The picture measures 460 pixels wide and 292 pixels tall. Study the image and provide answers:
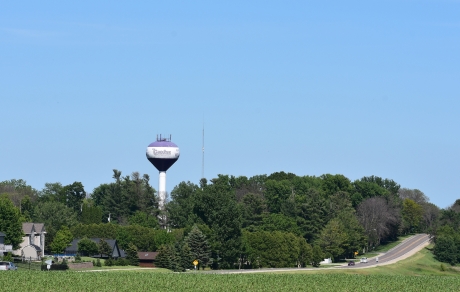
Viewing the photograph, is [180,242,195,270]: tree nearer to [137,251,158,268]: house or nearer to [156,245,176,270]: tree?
[156,245,176,270]: tree

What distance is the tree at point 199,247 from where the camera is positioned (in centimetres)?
10688

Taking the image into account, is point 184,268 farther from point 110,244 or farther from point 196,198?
point 196,198

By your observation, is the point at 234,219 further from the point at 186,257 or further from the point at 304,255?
the point at 304,255

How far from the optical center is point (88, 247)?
4520 inches

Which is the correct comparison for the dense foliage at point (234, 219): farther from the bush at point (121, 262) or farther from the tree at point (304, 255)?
the bush at point (121, 262)

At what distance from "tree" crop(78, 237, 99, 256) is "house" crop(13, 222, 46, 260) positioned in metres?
5.13

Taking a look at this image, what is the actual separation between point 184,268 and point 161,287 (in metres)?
47.4

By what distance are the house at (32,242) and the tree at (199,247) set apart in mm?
19102

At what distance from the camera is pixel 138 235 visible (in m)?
126

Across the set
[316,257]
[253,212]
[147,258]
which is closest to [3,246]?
[147,258]

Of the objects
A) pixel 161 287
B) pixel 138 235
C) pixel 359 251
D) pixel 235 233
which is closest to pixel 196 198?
pixel 138 235

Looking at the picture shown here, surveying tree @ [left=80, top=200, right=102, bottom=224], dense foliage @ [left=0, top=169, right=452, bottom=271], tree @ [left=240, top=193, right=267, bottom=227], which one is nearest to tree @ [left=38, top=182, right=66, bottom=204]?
dense foliage @ [left=0, top=169, right=452, bottom=271]

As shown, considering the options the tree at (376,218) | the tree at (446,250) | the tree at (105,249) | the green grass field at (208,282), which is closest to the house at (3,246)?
the tree at (105,249)

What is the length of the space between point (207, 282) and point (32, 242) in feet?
197
